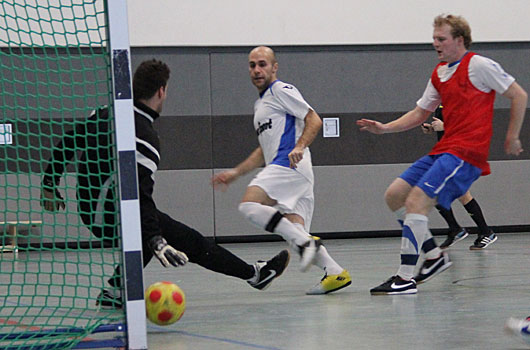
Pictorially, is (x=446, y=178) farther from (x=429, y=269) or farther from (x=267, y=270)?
(x=267, y=270)

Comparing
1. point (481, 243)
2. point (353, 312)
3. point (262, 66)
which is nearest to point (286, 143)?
point (262, 66)

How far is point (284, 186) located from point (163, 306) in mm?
1903

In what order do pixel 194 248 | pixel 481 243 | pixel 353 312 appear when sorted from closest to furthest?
pixel 353 312 < pixel 194 248 < pixel 481 243

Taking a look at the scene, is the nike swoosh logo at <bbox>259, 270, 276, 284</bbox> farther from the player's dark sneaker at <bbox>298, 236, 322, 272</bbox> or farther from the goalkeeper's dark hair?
the goalkeeper's dark hair

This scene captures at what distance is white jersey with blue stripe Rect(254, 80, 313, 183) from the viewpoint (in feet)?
18.5

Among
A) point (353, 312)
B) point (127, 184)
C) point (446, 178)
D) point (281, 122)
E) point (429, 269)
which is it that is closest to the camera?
point (127, 184)

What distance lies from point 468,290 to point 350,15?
673 cm

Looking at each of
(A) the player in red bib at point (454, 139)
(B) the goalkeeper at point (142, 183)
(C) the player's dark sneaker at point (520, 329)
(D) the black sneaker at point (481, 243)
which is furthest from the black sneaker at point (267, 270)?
(D) the black sneaker at point (481, 243)

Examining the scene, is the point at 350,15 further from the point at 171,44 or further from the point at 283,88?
the point at 283,88

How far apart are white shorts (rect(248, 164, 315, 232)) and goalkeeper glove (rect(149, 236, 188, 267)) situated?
1.53 metres

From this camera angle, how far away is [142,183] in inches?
177

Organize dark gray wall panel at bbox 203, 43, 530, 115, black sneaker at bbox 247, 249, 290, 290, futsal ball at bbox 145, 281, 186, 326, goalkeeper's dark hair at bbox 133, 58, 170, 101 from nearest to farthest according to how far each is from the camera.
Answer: futsal ball at bbox 145, 281, 186, 326, goalkeeper's dark hair at bbox 133, 58, 170, 101, black sneaker at bbox 247, 249, 290, 290, dark gray wall panel at bbox 203, 43, 530, 115

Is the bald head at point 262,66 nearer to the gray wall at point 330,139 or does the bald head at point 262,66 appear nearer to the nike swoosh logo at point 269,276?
the nike swoosh logo at point 269,276

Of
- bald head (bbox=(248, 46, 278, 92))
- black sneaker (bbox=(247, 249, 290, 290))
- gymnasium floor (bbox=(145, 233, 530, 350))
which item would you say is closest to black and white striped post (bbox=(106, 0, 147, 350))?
gymnasium floor (bbox=(145, 233, 530, 350))
